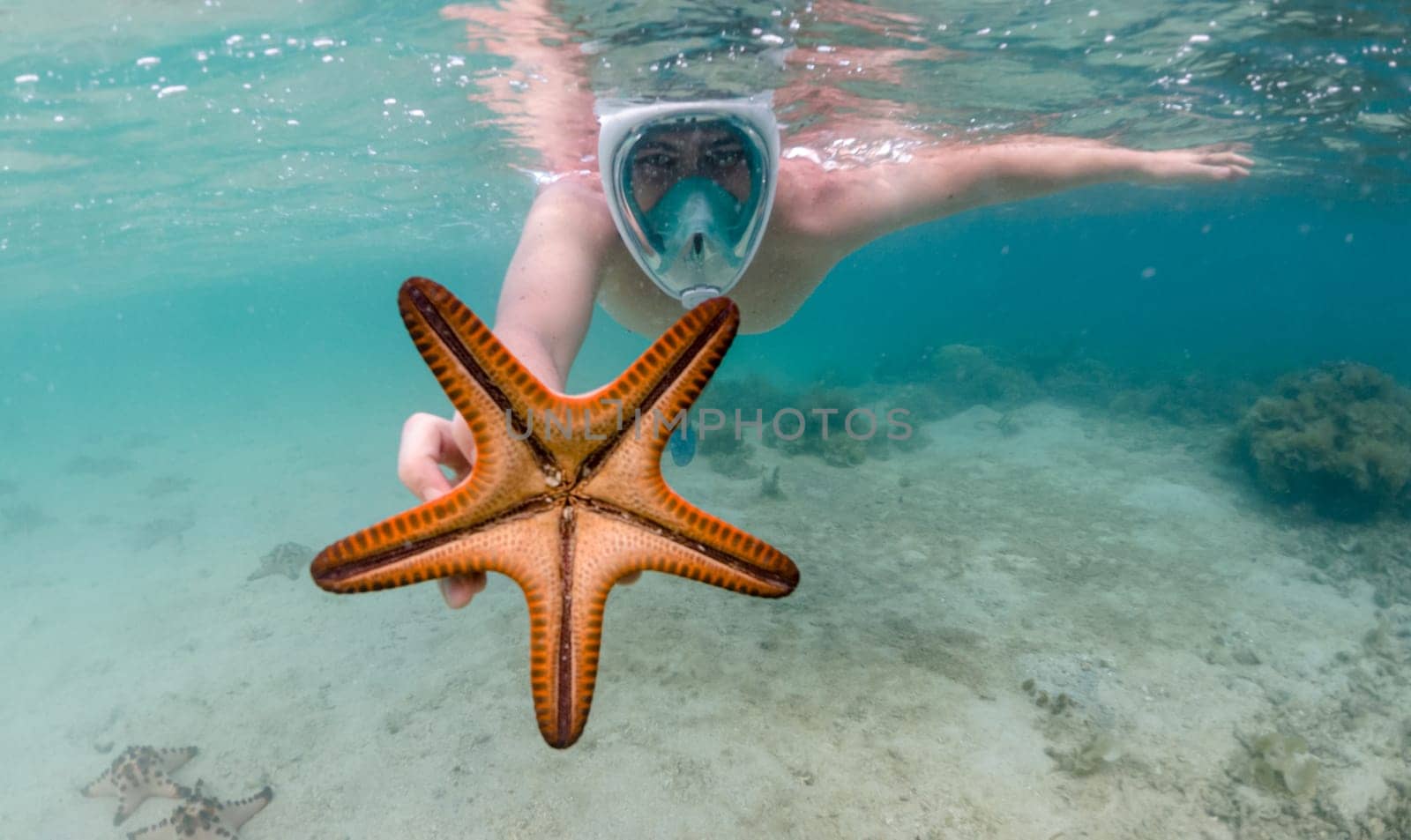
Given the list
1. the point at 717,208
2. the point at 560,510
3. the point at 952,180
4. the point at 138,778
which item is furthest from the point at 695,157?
the point at 138,778

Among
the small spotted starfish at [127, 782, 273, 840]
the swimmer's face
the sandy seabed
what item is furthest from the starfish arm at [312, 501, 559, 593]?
the small spotted starfish at [127, 782, 273, 840]

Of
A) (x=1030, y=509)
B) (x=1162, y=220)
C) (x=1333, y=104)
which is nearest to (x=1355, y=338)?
(x=1162, y=220)

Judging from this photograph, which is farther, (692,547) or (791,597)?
(791,597)

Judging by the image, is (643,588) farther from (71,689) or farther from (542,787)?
(71,689)

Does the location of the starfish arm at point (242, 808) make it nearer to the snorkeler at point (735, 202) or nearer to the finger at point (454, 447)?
the snorkeler at point (735, 202)

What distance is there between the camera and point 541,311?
2.95 m

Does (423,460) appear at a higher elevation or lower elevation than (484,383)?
lower

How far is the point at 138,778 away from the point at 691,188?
7876 millimetres

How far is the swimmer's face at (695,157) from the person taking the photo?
199 inches

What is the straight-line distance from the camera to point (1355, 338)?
55.6 meters

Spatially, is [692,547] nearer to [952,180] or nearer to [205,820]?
[952,180]

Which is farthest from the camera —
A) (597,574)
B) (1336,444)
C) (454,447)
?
(1336,444)

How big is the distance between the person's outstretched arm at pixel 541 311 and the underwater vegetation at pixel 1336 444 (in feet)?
45.6

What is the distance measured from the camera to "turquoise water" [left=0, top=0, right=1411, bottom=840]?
5.30 meters
